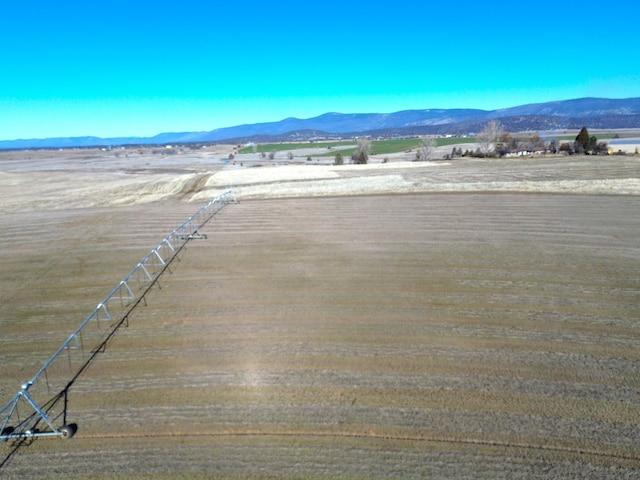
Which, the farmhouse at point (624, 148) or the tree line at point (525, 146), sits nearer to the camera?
the tree line at point (525, 146)

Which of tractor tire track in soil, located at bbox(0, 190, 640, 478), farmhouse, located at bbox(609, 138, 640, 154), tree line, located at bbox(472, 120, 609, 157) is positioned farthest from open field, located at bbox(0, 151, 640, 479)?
farmhouse, located at bbox(609, 138, 640, 154)

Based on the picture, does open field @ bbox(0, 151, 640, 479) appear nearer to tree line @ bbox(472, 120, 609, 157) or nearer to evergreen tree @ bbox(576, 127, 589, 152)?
evergreen tree @ bbox(576, 127, 589, 152)

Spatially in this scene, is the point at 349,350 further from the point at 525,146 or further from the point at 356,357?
the point at 525,146

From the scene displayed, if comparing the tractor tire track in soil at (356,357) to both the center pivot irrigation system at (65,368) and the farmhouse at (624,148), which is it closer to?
the center pivot irrigation system at (65,368)

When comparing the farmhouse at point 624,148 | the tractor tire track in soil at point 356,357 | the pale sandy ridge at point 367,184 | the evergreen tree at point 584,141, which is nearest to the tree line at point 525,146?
the evergreen tree at point 584,141

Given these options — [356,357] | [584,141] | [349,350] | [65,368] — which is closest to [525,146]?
[584,141]
